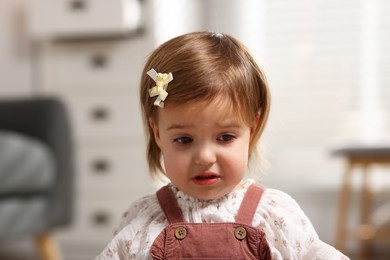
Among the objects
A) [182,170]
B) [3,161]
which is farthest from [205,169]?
[3,161]

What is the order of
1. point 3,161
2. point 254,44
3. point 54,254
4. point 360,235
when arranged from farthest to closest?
1. point 254,44
2. point 360,235
3. point 54,254
4. point 3,161

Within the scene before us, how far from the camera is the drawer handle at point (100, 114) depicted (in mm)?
2846

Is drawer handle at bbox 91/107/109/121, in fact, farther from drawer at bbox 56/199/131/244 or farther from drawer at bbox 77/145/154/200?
drawer at bbox 56/199/131/244

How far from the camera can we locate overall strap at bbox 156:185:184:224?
3.43ft

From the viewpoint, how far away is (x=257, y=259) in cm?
100

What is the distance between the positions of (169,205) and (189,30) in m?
2.12

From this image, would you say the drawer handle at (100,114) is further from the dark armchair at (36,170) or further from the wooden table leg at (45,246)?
the wooden table leg at (45,246)

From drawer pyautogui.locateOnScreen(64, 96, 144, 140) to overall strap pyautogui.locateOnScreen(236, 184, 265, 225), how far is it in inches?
69.3

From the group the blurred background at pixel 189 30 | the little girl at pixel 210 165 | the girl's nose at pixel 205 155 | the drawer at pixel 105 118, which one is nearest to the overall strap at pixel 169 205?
the little girl at pixel 210 165

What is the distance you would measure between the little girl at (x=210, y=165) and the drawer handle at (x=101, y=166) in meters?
1.81

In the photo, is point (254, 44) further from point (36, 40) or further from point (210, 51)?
point (210, 51)

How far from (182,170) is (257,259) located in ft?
0.57

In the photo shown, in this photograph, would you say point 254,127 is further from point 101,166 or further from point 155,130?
point 101,166

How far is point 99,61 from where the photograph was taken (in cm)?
287
